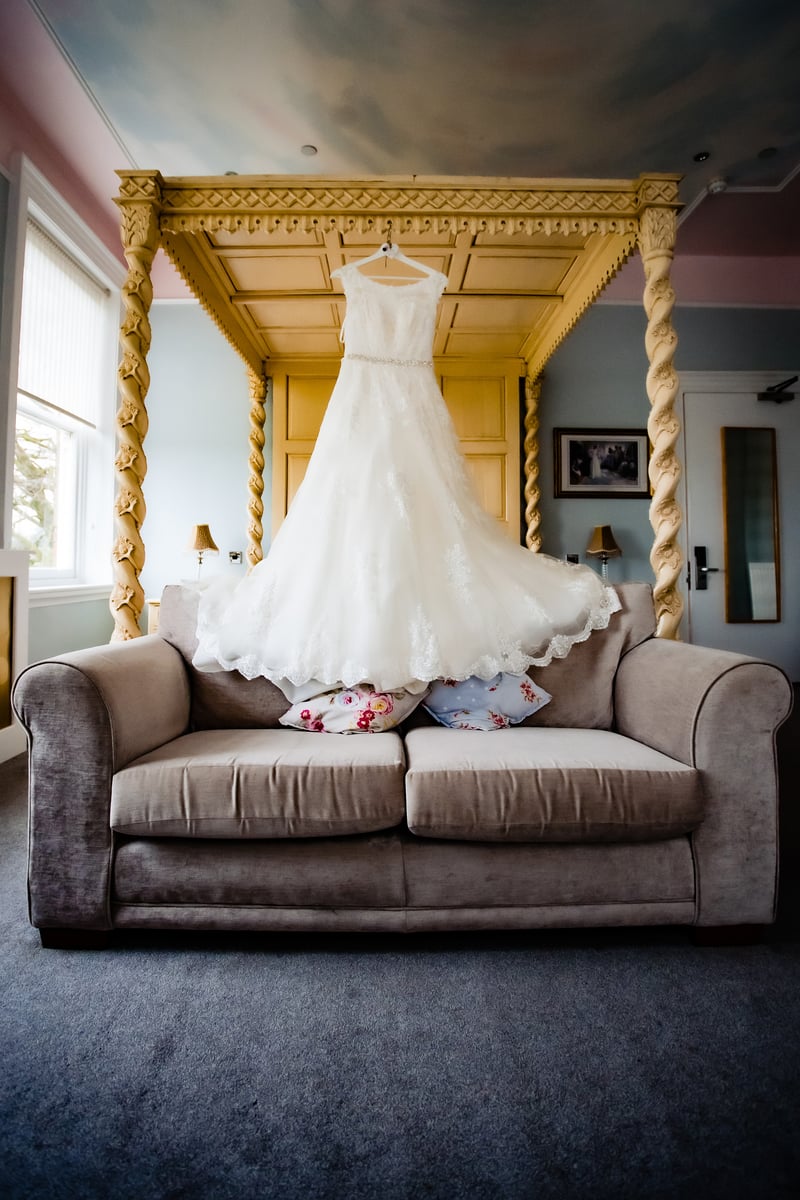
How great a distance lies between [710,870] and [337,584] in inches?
Result: 47.2

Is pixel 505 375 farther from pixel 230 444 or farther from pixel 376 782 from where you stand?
pixel 376 782

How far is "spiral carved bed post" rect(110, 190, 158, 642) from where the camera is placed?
7.73ft

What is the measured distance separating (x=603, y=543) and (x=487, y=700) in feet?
10.4

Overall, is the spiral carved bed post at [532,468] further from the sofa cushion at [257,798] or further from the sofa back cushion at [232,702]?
the sofa cushion at [257,798]

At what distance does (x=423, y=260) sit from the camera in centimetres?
323

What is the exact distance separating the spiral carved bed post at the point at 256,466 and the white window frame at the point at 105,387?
105 centimetres

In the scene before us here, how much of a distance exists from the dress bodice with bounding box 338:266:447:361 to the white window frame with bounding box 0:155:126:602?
6.63 ft

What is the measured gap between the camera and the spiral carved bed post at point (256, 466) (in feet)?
14.4

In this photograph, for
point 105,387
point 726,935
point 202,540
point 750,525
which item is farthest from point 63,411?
point 750,525

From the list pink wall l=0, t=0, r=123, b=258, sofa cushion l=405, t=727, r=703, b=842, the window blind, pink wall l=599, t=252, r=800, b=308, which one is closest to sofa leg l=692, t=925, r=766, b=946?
sofa cushion l=405, t=727, r=703, b=842

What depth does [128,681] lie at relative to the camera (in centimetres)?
152

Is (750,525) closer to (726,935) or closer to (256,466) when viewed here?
(256,466)

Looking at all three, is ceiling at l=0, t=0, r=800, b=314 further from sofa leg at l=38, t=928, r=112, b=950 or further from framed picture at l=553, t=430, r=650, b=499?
sofa leg at l=38, t=928, r=112, b=950

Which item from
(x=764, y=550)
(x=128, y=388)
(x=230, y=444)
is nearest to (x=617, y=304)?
(x=764, y=550)
